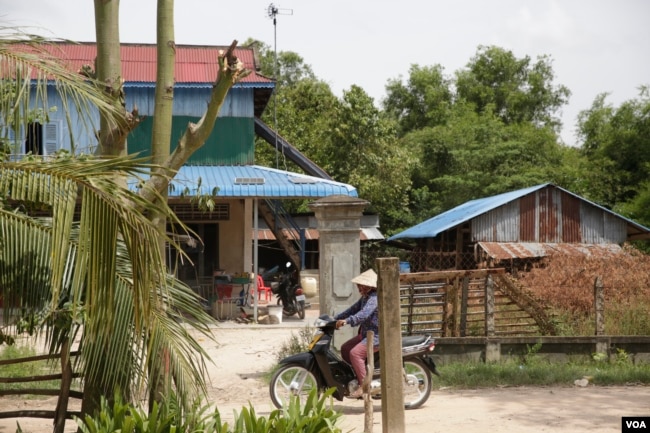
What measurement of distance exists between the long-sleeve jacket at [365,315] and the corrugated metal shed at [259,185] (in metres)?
8.50

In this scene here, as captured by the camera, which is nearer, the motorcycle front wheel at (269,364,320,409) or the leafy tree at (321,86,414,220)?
the motorcycle front wheel at (269,364,320,409)

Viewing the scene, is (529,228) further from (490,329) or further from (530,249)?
(490,329)

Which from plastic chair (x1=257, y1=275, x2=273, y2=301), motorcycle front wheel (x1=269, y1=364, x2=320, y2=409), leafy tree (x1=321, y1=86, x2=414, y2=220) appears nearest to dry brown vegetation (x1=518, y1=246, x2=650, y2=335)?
motorcycle front wheel (x1=269, y1=364, x2=320, y2=409)

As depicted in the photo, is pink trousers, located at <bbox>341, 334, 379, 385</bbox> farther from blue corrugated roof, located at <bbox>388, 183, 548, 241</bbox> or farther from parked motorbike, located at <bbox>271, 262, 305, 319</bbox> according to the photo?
A: blue corrugated roof, located at <bbox>388, 183, 548, 241</bbox>

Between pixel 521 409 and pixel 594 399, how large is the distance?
42.8 inches

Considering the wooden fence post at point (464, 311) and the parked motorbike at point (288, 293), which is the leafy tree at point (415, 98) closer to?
the parked motorbike at point (288, 293)

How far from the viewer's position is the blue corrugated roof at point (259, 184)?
1748cm

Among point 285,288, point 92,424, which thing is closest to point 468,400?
point 92,424

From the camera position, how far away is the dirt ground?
8.19 m

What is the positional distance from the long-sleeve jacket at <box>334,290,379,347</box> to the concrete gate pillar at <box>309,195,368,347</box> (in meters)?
2.28

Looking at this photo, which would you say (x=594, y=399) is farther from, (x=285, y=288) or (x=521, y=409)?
(x=285, y=288)

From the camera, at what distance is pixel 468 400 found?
31.7 feet

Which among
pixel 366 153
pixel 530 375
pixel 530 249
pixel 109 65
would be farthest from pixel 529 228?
pixel 109 65

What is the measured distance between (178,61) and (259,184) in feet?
15.5
